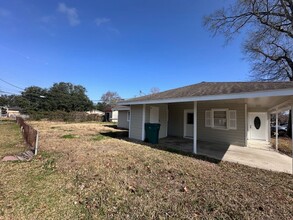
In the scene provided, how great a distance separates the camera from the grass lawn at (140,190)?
2.92 metres

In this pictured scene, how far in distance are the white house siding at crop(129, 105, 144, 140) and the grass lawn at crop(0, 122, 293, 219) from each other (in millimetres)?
5007

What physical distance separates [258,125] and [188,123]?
5283 mm

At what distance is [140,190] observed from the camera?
3.75 m

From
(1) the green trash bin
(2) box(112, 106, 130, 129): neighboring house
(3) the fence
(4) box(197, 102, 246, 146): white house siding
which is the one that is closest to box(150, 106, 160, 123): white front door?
(1) the green trash bin

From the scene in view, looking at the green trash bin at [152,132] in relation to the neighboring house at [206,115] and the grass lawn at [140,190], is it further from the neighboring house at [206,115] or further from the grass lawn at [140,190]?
the grass lawn at [140,190]

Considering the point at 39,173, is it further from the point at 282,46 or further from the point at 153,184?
the point at 282,46

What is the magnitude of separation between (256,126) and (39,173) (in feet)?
44.5

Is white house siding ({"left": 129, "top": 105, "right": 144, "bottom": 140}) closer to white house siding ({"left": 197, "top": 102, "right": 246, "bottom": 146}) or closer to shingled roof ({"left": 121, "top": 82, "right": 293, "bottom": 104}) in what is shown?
shingled roof ({"left": 121, "top": 82, "right": 293, "bottom": 104})

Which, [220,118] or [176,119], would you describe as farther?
[176,119]

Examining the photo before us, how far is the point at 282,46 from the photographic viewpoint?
17.1 meters

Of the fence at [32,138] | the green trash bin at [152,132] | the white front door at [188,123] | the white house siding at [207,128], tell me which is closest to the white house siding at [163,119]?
the white house siding at [207,128]

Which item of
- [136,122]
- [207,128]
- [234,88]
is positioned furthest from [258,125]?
[136,122]

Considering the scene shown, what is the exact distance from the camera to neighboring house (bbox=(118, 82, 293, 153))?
28.3ft

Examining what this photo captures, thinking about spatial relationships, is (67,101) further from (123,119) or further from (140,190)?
(140,190)
